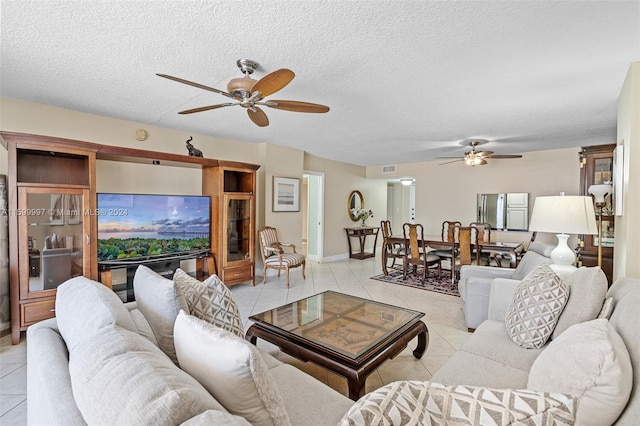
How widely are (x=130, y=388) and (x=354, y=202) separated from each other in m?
7.10

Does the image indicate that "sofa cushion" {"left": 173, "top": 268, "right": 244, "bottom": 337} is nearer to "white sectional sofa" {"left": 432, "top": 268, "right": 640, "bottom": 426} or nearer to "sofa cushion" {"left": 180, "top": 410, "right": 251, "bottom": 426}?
"sofa cushion" {"left": 180, "top": 410, "right": 251, "bottom": 426}

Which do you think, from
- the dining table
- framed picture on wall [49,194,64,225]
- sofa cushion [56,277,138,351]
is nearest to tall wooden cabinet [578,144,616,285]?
the dining table

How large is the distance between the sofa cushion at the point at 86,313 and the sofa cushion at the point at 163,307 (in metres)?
0.18

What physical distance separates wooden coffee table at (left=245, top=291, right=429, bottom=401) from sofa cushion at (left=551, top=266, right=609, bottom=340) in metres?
0.91

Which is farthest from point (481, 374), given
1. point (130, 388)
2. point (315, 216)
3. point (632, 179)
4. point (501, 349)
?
point (315, 216)

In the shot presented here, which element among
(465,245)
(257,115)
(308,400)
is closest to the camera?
(308,400)

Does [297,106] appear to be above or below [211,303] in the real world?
above

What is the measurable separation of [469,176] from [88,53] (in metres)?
6.45

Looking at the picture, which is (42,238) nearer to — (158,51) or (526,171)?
(158,51)

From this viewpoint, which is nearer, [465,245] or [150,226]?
[150,226]

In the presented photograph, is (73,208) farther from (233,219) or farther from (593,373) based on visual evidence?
(593,373)

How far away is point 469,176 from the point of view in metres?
6.36

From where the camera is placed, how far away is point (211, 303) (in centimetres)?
159

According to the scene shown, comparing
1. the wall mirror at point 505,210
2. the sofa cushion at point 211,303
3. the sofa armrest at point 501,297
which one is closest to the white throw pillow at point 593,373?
the sofa armrest at point 501,297
